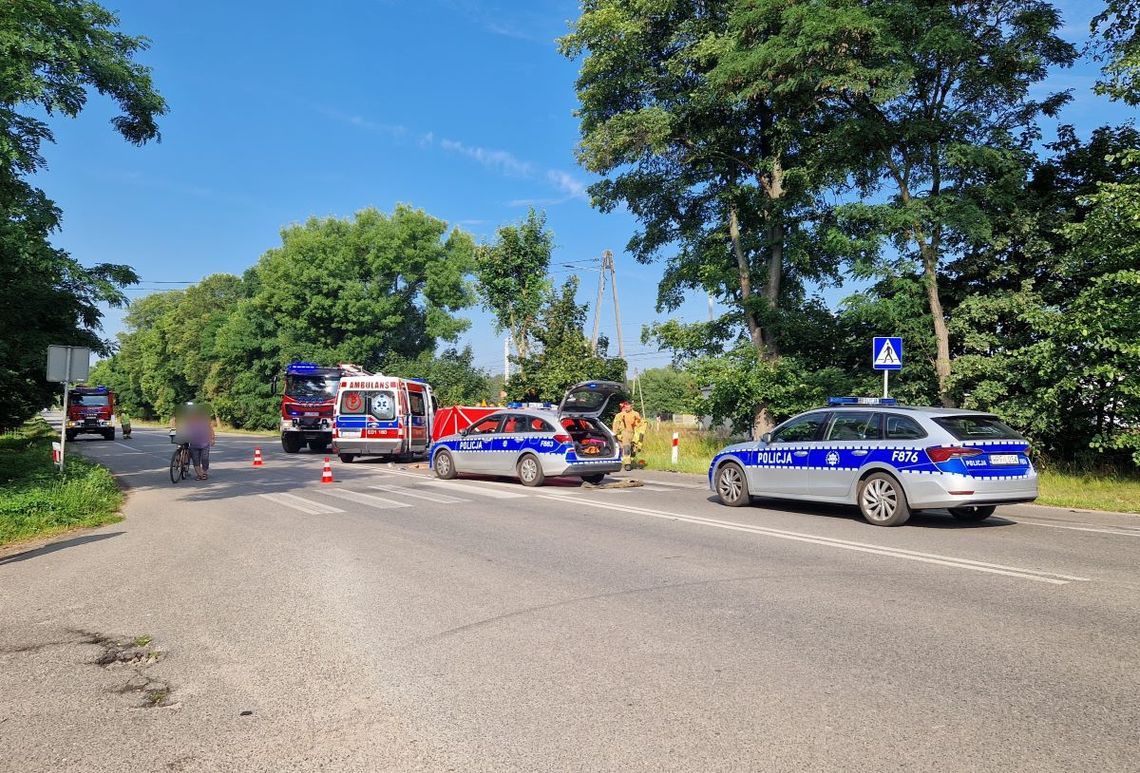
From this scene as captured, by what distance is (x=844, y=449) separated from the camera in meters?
10.5

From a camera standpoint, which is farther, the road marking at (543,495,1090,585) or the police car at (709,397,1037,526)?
the police car at (709,397,1037,526)

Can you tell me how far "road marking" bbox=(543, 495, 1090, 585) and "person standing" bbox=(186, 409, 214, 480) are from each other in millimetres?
10034

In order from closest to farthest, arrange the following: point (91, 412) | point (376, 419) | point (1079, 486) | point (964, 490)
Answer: point (964, 490) < point (1079, 486) < point (376, 419) < point (91, 412)

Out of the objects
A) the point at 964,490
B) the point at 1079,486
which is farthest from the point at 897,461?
the point at 1079,486

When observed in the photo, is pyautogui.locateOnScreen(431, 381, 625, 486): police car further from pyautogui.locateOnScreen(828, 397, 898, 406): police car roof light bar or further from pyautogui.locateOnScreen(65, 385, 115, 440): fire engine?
pyautogui.locateOnScreen(65, 385, 115, 440): fire engine

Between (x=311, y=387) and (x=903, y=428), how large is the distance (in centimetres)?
2354

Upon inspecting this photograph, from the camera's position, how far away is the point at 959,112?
18.0 m

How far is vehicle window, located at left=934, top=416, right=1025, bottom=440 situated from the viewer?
9.55m

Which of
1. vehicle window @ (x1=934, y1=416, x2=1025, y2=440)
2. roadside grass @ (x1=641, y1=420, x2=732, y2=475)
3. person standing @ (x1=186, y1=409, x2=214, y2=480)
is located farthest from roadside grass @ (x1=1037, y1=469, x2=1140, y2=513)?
person standing @ (x1=186, y1=409, x2=214, y2=480)

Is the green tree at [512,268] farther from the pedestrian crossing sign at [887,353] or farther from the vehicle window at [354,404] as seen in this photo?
the pedestrian crossing sign at [887,353]

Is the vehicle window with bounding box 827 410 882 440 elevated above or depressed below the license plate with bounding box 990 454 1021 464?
above

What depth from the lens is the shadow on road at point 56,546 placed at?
8309mm

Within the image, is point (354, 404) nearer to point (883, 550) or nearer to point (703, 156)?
point (703, 156)

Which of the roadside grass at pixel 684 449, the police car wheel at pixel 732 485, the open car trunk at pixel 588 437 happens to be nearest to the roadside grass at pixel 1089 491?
the police car wheel at pixel 732 485
